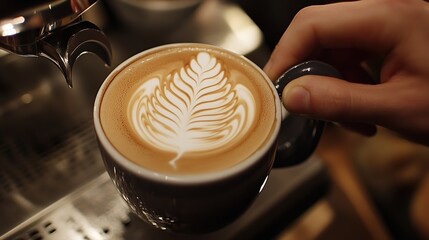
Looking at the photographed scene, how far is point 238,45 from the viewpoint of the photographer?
0.75 metres

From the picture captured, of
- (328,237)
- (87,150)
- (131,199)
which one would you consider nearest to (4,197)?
(87,150)

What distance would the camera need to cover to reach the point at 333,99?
48 cm

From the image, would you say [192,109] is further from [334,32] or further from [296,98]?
[334,32]

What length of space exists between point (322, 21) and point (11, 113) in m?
0.44

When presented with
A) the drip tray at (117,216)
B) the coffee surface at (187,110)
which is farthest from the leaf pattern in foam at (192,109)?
the drip tray at (117,216)

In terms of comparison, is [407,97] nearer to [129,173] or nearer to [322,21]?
[322,21]

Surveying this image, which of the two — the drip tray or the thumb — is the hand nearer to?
the thumb

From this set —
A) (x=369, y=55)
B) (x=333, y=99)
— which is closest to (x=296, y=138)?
(x=333, y=99)

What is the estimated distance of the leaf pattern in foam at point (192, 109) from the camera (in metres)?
0.43

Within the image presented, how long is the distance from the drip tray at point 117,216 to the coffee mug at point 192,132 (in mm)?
63

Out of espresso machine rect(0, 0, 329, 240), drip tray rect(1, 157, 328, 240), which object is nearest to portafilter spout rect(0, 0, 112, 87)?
espresso machine rect(0, 0, 329, 240)

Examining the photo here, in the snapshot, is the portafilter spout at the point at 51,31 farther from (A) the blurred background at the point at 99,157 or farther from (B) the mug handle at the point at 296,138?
(B) the mug handle at the point at 296,138

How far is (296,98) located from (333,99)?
4 cm

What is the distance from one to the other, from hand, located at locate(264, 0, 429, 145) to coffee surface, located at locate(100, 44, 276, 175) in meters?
0.05
